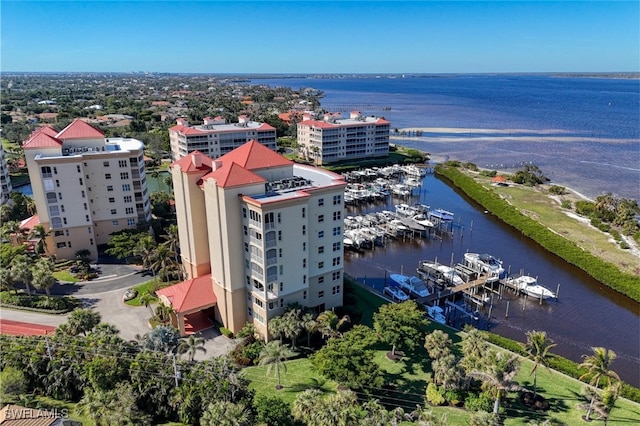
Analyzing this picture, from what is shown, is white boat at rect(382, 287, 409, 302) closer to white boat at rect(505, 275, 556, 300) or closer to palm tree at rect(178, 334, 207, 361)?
white boat at rect(505, 275, 556, 300)

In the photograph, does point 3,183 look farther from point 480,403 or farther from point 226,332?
point 480,403

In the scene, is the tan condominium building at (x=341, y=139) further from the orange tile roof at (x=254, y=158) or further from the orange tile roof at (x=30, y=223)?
the orange tile roof at (x=254, y=158)

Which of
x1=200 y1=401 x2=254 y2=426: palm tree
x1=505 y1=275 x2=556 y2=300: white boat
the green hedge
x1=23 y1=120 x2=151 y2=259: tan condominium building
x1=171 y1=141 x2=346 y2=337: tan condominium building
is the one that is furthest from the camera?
the green hedge

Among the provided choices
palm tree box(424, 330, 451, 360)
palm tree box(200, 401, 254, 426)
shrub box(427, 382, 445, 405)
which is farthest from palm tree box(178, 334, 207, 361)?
palm tree box(424, 330, 451, 360)

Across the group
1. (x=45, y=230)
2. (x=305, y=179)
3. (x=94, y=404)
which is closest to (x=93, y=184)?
(x=45, y=230)

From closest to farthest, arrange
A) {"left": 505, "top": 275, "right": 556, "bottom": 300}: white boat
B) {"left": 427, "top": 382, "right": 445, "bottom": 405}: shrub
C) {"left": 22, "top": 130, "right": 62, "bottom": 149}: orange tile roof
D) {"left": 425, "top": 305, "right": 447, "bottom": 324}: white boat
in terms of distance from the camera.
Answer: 1. {"left": 427, "top": 382, "right": 445, "bottom": 405}: shrub
2. {"left": 425, "top": 305, "right": 447, "bottom": 324}: white boat
3. {"left": 505, "top": 275, "right": 556, "bottom": 300}: white boat
4. {"left": 22, "top": 130, "right": 62, "bottom": 149}: orange tile roof

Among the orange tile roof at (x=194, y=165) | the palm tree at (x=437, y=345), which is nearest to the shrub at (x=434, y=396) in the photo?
the palm tree at (x=437, y=345)
